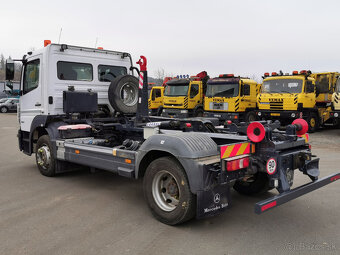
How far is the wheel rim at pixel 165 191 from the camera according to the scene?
393 centimetres

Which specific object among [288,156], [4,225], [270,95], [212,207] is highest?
[270,95]

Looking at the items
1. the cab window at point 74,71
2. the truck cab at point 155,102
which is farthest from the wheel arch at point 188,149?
the truck cab at point 155,102

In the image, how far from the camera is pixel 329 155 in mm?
8875

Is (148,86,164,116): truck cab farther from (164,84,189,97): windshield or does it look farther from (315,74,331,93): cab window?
(315,74,331,93): cab window

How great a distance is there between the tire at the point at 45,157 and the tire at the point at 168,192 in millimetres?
2804

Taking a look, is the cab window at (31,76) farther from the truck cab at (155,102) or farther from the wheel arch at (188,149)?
the truck cab at (155,102)

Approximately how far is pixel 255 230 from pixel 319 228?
789 millimetres

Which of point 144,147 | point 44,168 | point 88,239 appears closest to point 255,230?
point 144,147

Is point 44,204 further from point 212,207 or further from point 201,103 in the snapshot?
point 201,103

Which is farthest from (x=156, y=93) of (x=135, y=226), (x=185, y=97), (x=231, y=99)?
(x=135, y=226)

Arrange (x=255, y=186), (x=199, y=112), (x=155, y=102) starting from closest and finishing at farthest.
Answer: (x=255, y=186) < (x=199, y=112) < (x=155, y=102)

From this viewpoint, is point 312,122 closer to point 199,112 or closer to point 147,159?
point 199,112

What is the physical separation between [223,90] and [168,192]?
1285 cm

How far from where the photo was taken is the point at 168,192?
401cm
